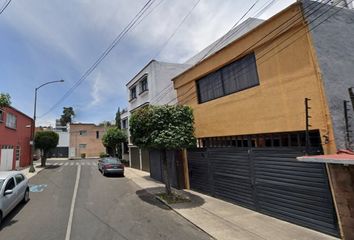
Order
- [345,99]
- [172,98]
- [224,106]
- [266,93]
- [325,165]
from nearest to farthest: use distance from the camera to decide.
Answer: [325,165], [345,99], [266,93], [224,106], [172,98]

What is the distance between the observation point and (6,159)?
78.4 ft

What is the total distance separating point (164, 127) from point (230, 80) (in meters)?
3.76

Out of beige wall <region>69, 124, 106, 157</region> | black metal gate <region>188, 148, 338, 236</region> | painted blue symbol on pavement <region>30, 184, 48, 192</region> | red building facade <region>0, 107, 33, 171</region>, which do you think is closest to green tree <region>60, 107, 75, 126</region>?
beige wall <region>69, 124, 106, 157</region>

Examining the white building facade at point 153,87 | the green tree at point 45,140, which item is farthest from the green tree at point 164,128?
the green tree at point 45,140

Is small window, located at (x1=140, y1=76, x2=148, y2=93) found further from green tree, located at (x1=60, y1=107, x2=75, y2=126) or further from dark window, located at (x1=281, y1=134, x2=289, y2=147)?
green tree, located at (x1=60, y1=107, x2=75, y2=126)

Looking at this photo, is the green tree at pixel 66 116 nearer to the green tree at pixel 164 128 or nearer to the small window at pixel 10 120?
the small window at pixel 10 120

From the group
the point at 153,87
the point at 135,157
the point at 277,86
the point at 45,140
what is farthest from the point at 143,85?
the point at 277,86

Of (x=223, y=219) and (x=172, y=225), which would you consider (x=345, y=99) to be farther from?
(x=172, y=225)

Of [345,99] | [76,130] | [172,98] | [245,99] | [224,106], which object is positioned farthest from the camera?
[76,130]

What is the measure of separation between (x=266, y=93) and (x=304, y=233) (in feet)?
16.0

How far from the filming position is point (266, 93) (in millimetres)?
9547

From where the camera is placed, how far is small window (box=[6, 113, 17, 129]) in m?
24.1

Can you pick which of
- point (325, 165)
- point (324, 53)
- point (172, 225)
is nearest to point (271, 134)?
point (325, 165)

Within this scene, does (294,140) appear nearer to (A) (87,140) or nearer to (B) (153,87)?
(B) (153,87)
